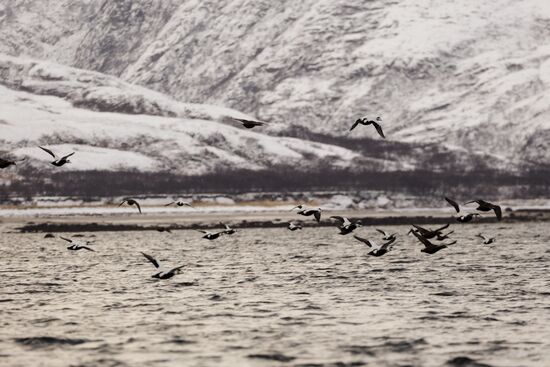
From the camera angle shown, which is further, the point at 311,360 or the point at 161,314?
the point at 161,314

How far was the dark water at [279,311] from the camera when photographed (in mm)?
39750

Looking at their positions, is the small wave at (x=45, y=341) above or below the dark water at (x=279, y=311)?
below

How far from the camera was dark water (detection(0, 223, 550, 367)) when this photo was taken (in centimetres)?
3975

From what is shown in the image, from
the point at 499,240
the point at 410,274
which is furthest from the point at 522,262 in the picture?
the point at 499,240

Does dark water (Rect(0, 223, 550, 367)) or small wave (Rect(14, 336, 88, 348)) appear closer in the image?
dark water (Rect(0, 223, 550, 367))

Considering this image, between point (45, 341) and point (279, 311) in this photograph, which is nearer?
point (45, 341)

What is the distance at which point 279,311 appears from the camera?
171 ft

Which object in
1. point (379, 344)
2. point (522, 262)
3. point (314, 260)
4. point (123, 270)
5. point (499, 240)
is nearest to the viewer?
point (379, 344)

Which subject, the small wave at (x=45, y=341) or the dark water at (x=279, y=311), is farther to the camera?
the small wave at (x=45, y=341)

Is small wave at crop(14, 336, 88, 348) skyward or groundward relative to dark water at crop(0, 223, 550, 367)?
groundward

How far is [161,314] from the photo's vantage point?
51.0 metres

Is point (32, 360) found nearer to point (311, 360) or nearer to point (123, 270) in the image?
point (311, 360)

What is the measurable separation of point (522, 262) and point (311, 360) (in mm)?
50553

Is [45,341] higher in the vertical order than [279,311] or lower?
lower
